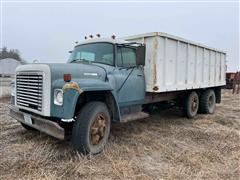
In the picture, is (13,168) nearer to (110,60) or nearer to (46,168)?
(46,168)

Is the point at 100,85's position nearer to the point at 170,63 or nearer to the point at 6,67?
the point at 170,63

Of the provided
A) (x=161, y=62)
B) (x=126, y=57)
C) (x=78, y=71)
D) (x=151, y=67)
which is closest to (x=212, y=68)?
(x=161, y=62)

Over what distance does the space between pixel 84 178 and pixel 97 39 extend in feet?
10.7

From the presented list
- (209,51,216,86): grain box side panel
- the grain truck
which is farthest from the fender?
(209,51,216,86): grain box side panel

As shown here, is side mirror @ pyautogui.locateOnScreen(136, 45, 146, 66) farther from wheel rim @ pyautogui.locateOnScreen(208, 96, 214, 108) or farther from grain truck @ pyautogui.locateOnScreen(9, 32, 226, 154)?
wheel rim @ pyautogui.locateOnScreen(208, 96, 214, 108)

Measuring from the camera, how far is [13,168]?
3703 millimetres

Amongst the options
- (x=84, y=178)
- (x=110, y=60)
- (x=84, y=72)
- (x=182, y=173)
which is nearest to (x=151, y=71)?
(x=110, y=60)

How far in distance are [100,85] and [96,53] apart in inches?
50.9

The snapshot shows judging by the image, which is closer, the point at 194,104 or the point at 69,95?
the point at 69,95

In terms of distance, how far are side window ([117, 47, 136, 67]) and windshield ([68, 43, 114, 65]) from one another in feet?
0.64

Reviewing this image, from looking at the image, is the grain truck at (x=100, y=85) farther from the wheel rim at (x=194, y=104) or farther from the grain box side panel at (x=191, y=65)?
the wheel rim at (x=194, y=104)

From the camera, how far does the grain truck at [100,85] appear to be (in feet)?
13.3

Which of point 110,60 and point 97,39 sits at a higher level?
point 97,39

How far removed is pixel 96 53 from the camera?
549 centimetres
